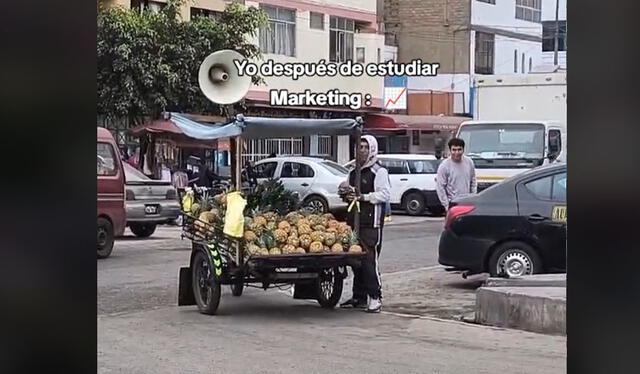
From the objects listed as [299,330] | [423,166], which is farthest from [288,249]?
[423,166]

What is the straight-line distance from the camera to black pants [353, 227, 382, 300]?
5539mm

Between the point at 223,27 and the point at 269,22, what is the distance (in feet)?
1.00

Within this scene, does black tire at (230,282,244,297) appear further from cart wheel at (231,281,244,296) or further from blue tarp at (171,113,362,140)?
blue tarp at (171,113,362,140)

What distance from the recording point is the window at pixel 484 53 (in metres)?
4.86

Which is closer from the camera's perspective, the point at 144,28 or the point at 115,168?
the point at 144,28

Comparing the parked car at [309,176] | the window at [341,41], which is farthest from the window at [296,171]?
the window at [341,41]

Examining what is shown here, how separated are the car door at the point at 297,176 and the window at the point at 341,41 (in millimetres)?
876

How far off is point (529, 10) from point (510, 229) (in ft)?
5.16

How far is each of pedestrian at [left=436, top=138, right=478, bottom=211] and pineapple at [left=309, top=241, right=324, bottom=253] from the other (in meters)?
0.83

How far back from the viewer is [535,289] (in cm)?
493

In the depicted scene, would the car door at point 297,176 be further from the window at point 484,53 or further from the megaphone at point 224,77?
the window at point 484,53

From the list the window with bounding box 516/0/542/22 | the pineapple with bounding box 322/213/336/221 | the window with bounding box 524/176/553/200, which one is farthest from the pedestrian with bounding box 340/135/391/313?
the window with bounding box 516/0/542/22
